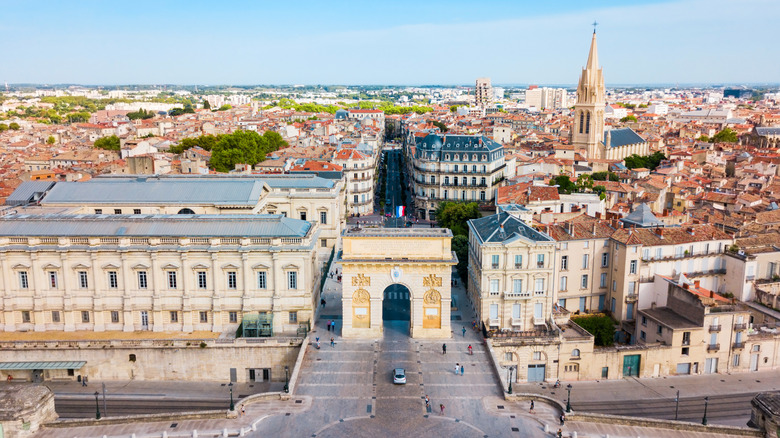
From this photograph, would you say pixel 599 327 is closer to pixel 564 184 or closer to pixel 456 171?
pixel 564 184

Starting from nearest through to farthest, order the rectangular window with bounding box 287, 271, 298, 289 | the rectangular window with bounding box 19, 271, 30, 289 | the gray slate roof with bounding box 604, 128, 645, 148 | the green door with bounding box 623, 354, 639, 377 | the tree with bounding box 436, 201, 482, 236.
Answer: the rectangular window with bounding box 19, 271, 30, 289 → the rectangular window with bounding box 287, 271, 298, 289 → the green door with bounding box 623, 354, 639, 377 → the tree with bounding box 436, 201, 482, 236 → the gray slate roof with bounding box 604, 128, 645, 148

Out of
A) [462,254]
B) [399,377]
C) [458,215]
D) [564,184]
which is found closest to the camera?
[399,377]

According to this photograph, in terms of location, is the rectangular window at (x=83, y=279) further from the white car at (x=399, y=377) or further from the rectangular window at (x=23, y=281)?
the white car at (x=399, y=377)

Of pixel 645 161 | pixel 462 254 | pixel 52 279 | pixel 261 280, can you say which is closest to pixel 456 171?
pixel 462 254

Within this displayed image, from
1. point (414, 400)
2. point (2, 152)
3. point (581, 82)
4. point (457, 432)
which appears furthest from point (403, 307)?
point (2, 152)

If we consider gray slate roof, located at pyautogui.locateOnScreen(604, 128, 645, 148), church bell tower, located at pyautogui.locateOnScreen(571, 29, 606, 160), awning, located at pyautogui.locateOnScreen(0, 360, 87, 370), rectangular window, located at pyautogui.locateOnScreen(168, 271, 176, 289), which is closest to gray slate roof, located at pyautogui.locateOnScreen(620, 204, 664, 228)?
rectangular window, located at pyautogui.locateOnScreen(168, 271, 176, 289)

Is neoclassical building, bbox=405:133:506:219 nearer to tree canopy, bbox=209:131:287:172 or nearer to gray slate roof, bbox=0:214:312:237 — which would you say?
tree canopy, bbox=209:131:287:172
